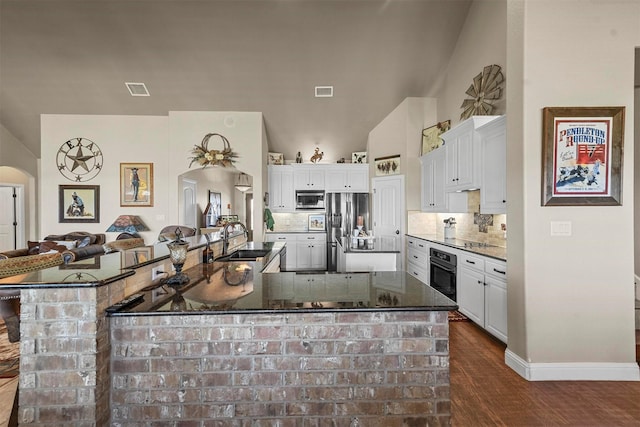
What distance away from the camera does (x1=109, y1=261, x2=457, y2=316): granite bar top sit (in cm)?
126

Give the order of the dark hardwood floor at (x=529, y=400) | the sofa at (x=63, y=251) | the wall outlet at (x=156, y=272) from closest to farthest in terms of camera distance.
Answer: the wall outlet at (x=156, y=272) < the dark hardwood floor at (x=529, y=400) < the sofa at (x=63, y=251)

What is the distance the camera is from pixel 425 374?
128 centimetres

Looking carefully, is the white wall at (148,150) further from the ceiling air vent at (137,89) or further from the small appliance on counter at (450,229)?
the small appliance on counter at (450,229)

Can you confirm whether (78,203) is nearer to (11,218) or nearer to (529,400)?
(11,218)

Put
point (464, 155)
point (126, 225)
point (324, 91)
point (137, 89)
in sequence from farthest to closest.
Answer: point (126, 225)
point (324, 91)
point (137, 89)
point (464, 155)

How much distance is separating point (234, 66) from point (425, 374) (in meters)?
4.99

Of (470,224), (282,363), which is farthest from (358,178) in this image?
(282,363)

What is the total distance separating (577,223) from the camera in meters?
2.35

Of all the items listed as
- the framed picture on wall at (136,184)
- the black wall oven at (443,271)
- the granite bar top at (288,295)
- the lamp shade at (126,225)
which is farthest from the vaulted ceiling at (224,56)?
the granite bar top at (288,295)

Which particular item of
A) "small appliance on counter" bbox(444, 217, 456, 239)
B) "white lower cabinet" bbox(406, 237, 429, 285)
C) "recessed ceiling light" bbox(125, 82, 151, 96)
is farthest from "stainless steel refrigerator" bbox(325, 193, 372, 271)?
"recessed ceiling light" bbox(125, 82, 151, 96)

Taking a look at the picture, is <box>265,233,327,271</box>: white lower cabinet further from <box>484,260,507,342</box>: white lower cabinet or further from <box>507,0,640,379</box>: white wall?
<box>507,0,640,379</box>: white wall

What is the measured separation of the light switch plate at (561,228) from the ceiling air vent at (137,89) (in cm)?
596

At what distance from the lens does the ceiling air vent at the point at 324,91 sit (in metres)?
5.26

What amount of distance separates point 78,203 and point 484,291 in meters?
6.93
